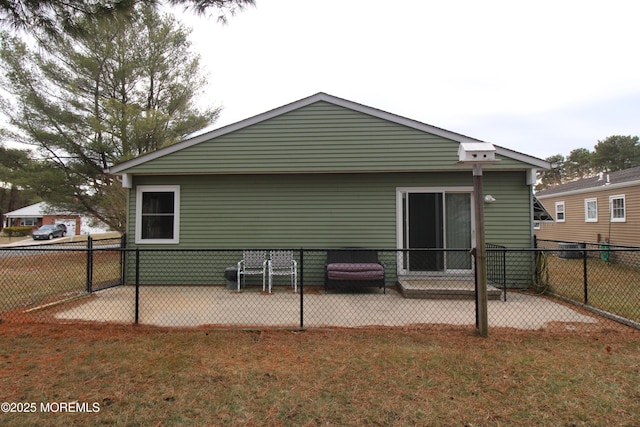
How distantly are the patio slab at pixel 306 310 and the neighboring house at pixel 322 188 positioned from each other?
1.44m

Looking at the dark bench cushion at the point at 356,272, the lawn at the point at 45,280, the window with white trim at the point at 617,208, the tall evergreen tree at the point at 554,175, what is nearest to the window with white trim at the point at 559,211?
the window with white trim at the point at 617,208

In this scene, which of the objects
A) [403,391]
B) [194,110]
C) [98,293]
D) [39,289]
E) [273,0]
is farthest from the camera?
[194,110]

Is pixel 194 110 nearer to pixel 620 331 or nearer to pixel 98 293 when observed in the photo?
pixel 98 293

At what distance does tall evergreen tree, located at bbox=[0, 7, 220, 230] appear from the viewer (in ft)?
46.5

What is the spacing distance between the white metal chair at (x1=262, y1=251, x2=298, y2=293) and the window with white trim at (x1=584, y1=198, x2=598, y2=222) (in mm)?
14033

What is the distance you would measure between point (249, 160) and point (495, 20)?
6.74 m

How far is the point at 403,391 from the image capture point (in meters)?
2.79

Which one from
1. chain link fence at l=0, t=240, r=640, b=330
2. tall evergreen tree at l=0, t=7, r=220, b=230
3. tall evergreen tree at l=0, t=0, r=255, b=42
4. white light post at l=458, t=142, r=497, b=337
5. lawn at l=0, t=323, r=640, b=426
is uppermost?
tall evergreen tree at l=0, t=7, r=220, b=230

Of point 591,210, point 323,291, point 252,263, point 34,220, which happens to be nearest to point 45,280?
point 252,263

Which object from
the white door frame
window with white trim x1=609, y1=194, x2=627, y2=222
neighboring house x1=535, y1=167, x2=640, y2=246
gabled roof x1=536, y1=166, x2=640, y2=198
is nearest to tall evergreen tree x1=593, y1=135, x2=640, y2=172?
neighboring house x1=535, y1=167, x2=640, y2=246

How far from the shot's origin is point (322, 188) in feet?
25.4

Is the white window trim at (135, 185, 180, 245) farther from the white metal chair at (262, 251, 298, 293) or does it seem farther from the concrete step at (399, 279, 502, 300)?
the concrete step at (399, 279, 502, 300)

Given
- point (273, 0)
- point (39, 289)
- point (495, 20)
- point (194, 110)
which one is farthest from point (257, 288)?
point (194, 110)

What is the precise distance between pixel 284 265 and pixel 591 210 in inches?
574
